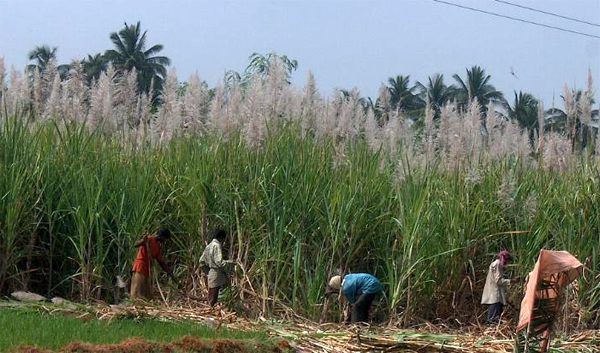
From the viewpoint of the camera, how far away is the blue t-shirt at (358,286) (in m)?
11.2

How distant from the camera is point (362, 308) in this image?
11336mm

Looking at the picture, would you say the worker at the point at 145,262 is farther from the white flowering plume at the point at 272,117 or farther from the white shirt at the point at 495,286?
the white shirt at the point at 495,286

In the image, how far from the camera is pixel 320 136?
1319cm

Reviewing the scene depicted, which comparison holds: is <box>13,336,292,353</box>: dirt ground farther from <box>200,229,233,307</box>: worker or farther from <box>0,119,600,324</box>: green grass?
<box>0,119,600,324</box>: green grass

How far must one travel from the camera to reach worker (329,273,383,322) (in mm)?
11219

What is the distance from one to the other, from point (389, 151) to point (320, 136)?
0.96 metres

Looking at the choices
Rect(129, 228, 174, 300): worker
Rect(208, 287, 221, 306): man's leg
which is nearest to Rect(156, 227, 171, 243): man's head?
Rect(129, 228, 174, 300): worker

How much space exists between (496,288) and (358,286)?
1.76m

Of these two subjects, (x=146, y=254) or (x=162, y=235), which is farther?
(x=162, y=235)

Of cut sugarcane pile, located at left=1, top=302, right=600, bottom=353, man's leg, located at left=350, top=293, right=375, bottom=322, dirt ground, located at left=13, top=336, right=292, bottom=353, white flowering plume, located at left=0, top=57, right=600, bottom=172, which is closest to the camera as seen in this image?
dirt ground, located at left=13, top=336, right=292, bottom=353

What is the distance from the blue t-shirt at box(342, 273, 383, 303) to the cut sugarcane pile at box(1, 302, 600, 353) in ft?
1.77

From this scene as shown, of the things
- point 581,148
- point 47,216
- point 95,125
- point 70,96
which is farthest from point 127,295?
point 581,148

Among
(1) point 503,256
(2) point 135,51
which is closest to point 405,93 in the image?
(2) point 135,51

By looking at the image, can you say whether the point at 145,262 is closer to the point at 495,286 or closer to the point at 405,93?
the point at 495,286
